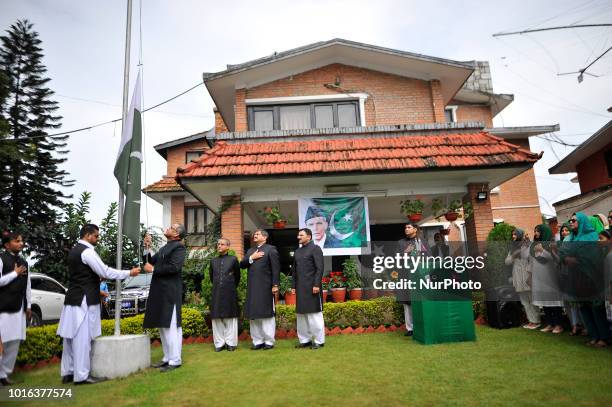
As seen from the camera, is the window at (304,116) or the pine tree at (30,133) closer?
the window at (304,116)

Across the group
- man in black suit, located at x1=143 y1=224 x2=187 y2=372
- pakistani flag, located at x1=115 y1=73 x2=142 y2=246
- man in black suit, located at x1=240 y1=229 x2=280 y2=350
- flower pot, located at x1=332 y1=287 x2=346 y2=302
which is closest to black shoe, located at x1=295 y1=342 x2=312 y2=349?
man in black suit, located at x1=240 y1=229 x2=280 y2=350

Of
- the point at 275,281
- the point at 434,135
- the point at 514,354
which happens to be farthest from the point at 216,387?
the point at 434,135

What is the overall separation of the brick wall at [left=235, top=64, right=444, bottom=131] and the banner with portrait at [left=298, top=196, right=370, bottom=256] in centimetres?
346

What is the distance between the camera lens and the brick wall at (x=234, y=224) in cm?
949

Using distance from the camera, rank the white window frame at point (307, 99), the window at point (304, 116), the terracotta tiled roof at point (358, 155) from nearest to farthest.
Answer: the terracotta tiled roof at point (358, 155) → the window at point (304, 116) → the white window frame at point (307, 99)

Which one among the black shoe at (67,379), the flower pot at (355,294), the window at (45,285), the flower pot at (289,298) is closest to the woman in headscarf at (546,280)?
the flower pot at (355,294)

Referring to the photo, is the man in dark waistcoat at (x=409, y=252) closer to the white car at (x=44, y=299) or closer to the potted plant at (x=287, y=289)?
the potted plant at (x=287, y=289)

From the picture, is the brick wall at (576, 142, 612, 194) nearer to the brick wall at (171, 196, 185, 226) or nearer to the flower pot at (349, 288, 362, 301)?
the flower pot at (349, 288, 362, 301)

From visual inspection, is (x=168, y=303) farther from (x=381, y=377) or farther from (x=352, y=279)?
(x=352, y=279)

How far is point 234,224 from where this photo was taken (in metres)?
9.55

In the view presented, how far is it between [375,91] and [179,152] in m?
14.6

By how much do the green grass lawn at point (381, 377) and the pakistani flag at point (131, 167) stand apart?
2146mm

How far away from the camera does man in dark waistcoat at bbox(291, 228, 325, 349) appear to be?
267 inches

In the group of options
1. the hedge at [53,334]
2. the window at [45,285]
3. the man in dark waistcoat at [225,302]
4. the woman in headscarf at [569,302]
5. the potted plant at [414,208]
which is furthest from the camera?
the window at [45,285]
